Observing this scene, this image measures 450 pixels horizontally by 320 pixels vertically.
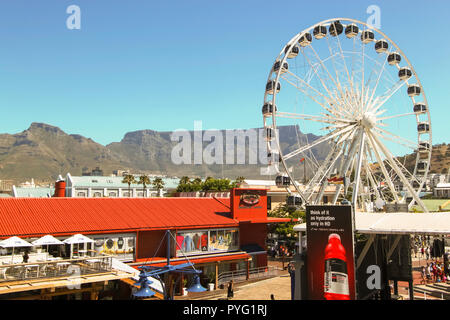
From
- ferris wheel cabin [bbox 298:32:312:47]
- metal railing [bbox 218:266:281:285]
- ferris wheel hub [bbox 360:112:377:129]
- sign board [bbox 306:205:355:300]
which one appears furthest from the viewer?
metal railing [bbox 218:266:281:285]

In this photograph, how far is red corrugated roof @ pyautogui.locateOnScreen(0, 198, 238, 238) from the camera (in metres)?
26.0

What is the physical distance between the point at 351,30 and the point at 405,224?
22541 millimetres

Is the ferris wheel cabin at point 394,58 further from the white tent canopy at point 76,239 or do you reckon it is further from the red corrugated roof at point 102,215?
the white tent canopy at point 76,239

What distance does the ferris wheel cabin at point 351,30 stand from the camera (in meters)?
35.1

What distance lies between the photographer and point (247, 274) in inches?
1363

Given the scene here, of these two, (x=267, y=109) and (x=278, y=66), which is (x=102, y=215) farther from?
(x=278, y=66)

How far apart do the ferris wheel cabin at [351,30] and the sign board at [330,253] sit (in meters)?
23.2

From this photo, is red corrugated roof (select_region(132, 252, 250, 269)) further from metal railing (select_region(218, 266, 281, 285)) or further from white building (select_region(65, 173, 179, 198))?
white building (select_region(65, 173, 179, 198))

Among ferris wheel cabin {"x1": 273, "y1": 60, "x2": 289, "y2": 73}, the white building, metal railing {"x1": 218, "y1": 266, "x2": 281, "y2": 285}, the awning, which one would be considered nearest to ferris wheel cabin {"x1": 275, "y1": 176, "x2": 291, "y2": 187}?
ferris wheel cabin {"x1": 273, "y1": 60, "x2": 289, "y2": 73}

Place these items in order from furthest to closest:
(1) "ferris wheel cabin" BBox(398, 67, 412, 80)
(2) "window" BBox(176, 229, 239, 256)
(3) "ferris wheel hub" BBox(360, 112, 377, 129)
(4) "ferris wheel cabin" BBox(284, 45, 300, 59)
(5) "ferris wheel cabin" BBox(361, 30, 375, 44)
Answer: (1) "ferris wheel cabin" BBox(398, 67, 412, 80) < (5) "ferris wheel cabin" BBox(361, 30, 375, 44) < (4) "ferris wheel cabin" BBox(284, 45, 300, 59) < (3) "ferris wheel hub" BBox(360, 112, 377, 129) < (2) "window" BBox(176, 229, 239, 256)

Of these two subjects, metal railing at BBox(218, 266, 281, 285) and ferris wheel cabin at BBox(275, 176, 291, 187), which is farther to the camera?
metal railing at BBox(218, 266, 281, 285)

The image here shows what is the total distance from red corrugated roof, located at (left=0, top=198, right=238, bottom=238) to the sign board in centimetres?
1547
